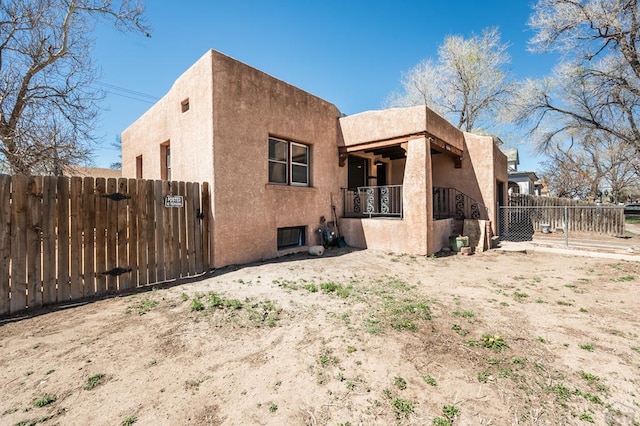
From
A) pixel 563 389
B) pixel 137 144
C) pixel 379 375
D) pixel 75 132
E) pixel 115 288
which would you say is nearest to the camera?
pixel 563 389

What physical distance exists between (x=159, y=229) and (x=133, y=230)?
422mm

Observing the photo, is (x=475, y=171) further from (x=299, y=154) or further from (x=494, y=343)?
(x=494, y=343)

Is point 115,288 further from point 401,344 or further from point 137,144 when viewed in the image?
point 137,144

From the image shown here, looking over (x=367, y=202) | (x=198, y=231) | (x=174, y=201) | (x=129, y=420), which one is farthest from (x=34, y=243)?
(x=367, y=202)

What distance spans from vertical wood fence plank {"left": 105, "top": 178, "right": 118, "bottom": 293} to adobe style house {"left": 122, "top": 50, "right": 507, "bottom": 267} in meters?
1.80

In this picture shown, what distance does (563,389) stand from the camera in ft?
7.39

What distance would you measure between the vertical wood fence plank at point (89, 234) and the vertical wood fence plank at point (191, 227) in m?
1.53

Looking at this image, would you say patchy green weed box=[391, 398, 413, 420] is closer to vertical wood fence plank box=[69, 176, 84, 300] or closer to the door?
vertical wood fence plank box=[69, 176, 84, 300]

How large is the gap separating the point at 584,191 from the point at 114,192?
36473 millimetres

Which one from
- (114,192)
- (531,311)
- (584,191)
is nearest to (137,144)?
(114,192)

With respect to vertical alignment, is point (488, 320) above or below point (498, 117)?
below

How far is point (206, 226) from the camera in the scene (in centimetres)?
596

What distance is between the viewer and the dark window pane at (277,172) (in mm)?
7586

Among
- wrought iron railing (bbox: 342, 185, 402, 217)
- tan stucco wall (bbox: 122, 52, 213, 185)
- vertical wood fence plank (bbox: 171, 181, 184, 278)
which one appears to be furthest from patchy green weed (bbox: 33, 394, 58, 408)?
wrought iron railing (bbox: 342, 185, 402, 217)
